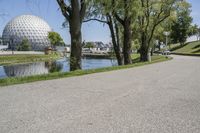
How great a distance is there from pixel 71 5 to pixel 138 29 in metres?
17.7

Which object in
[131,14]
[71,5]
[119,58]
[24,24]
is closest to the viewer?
[71,5]

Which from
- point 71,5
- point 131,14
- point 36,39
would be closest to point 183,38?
point 36,39

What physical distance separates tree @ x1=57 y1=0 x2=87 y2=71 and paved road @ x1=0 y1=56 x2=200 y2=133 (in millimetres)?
7481

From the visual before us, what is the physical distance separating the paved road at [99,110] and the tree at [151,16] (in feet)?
71.8

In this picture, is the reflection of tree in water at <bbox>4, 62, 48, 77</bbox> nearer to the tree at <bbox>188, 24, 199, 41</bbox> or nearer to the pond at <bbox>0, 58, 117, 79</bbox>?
the pond at <bbox>0, 58, 117, 79</bbox>

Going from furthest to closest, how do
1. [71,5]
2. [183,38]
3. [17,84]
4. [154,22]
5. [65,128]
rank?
[183,38] → [154,22] → [71,5] → [17,84] → [65,128]

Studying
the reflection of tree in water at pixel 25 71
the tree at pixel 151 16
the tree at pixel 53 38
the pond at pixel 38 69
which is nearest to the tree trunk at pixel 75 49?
the pond at pixel 38 69

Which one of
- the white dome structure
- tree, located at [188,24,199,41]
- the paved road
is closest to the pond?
the paved road

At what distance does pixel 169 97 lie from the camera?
7.60 metres

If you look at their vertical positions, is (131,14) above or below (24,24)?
below

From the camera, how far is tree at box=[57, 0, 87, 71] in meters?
16.0

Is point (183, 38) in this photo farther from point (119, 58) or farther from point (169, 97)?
point (169, 97)

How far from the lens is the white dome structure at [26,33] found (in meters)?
128

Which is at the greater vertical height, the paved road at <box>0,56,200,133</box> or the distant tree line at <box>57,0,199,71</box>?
the distant tree line at <box>57,0,199,71</box>
